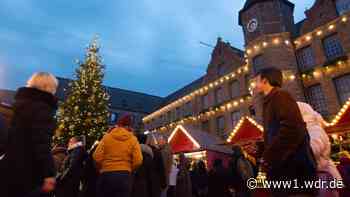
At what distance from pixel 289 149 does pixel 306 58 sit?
18.4 metres

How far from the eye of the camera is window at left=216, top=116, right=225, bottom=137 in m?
23.5

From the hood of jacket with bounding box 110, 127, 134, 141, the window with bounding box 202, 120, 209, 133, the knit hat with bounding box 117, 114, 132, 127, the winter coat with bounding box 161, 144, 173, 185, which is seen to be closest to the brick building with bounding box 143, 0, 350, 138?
the window with bounding box 202, 120, 209, 133

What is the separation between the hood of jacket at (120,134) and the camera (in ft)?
14.2

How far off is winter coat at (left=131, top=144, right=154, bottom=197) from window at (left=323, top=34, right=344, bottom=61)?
636 inches

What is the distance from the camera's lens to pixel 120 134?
172 inches

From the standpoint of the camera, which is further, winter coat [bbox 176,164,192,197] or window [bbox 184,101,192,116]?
window [bbox 184,101,192,116]

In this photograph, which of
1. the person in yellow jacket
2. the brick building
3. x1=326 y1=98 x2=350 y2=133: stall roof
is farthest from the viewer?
the brick building

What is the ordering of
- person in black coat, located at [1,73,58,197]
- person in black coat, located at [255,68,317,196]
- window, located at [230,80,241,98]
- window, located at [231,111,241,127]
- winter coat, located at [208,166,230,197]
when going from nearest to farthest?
person in black coat, located at [255,68,317,196] → person in black coat, located at [1,73,58,197] → winter coat, located at [208,166,230,197] → window, located at [231,111,241,127] → window, located at [230,80,241,98]

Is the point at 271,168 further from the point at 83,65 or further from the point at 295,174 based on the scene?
the point at 83,65

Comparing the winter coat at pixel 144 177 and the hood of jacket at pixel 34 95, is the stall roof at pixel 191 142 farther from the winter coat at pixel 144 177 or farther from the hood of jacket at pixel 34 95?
the hood of jacket at pixel 34 95

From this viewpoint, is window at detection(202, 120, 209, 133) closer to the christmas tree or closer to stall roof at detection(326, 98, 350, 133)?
the christmas tree

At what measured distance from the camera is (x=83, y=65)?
58.7 feet

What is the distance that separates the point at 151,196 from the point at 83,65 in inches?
586

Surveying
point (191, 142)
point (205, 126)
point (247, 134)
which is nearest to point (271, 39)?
point (247, 134)
